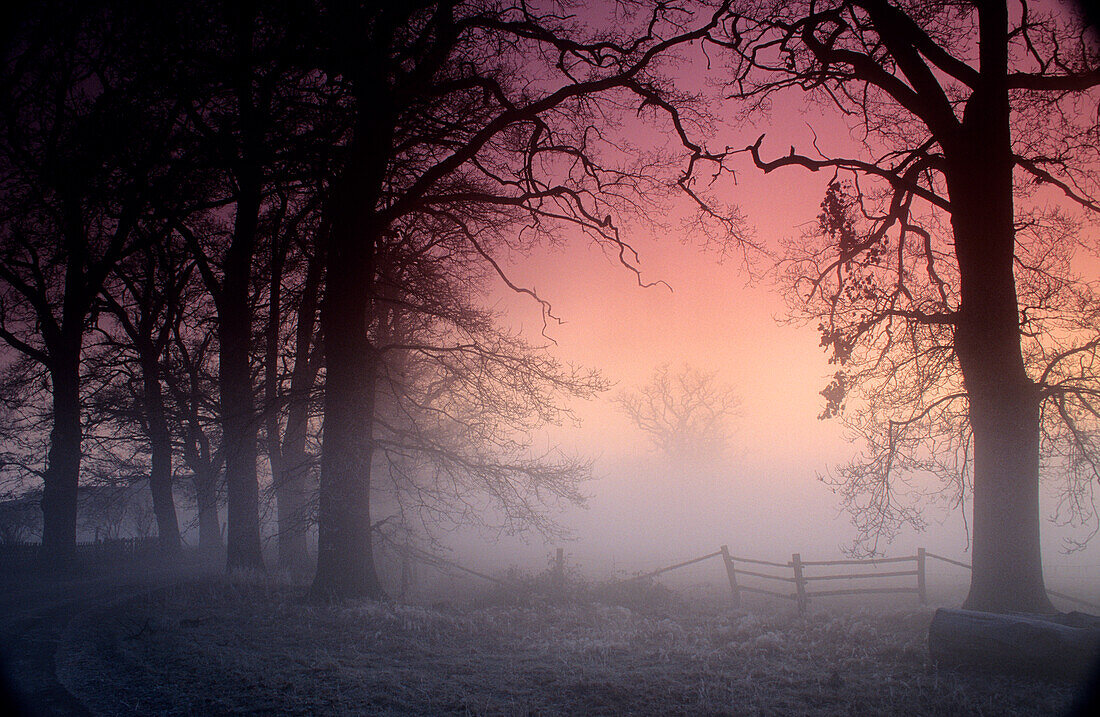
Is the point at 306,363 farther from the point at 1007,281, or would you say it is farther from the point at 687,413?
the point at 687,413

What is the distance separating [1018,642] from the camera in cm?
591

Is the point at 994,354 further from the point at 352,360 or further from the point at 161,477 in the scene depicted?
the point at 161,477

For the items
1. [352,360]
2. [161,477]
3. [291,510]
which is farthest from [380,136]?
[161,477]

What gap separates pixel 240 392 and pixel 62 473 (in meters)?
7.59

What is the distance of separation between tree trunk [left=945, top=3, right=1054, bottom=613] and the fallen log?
75.3 inches

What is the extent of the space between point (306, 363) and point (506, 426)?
22.7ft

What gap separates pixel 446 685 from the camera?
5578 mm

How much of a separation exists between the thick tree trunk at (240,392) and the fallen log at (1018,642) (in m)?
13.0

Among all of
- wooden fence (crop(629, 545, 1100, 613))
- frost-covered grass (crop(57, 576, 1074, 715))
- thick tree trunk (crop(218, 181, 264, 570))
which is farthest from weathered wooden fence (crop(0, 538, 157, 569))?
wooden fence (crop(629, 545, 1100, 613))

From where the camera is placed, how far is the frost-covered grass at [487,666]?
16.8ft

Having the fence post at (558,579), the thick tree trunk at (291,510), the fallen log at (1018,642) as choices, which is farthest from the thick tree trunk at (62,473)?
the fallen log at (1018,642)

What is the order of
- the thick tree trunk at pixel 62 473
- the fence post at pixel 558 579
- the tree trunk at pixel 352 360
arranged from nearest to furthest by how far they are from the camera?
the tree trunk at pixel 352 360, the fence post at pixel 558 579, the thick tree trunk at pixel 62 473

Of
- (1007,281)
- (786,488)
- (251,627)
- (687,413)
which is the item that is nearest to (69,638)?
(251,627)

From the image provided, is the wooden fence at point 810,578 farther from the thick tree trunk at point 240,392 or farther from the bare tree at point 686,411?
the bare tree at point 686,411
